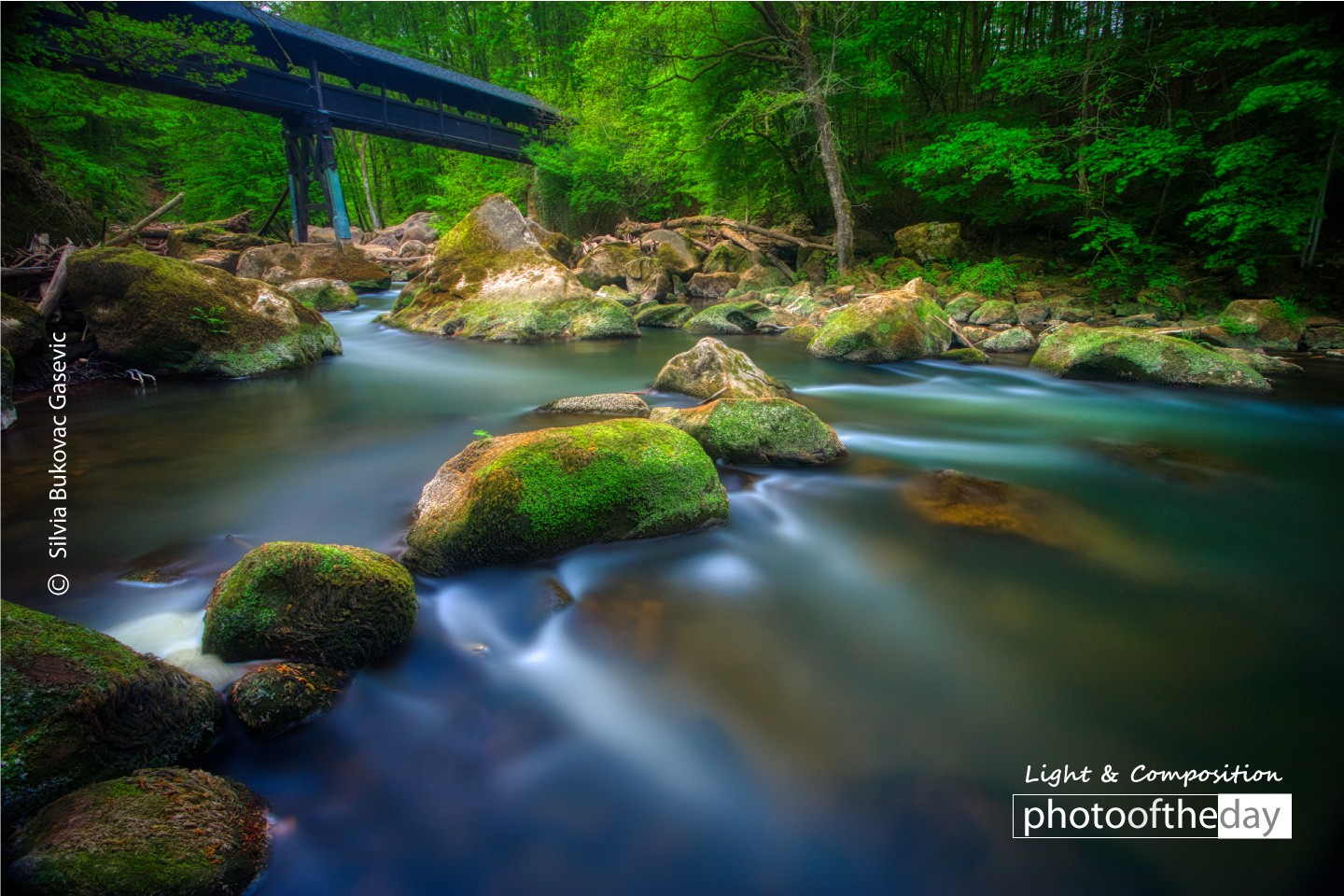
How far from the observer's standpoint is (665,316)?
1410cm

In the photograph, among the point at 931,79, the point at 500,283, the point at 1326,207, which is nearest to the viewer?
the point at 1326,207

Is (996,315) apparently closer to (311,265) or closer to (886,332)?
(886,332)

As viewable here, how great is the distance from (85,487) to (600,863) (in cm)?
513

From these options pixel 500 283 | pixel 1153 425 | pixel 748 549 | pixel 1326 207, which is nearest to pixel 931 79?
pixel 1326 207

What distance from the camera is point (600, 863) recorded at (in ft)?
6.24

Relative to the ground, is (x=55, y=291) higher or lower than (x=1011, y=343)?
higher

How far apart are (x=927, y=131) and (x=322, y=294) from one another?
1602 cm

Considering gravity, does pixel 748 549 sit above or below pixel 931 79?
below

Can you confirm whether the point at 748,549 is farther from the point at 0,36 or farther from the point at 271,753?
the point at 0,36

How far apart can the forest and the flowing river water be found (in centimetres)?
744

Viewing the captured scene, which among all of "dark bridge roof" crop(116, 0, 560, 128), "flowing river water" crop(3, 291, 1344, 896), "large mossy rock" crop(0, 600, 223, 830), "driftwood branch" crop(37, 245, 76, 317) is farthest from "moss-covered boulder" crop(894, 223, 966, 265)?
"large mossy rock" crop(0, 600, 223, 830)

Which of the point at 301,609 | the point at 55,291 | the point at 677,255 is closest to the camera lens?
the point at 301,609

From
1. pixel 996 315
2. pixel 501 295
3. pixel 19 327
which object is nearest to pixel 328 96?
pixel 501 295

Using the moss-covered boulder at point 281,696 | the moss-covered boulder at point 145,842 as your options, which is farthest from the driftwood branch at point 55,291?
the moss-covered boulder at point 145,842
